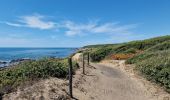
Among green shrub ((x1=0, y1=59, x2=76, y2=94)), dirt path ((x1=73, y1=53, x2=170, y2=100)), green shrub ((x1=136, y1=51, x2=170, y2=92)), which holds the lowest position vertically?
dirt path ((x1=73, y1=53, x2=170, y2=100))

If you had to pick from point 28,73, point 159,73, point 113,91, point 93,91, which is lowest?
point 113,91

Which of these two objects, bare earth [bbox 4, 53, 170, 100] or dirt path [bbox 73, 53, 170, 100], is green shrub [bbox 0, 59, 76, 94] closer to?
bare earth [bbox 4, 53, 170, 100]

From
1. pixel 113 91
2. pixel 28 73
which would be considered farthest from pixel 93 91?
pixel 28 73

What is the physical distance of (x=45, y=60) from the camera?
22594 mm

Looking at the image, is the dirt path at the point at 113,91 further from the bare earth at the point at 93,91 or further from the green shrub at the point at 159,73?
the green shrub at the point at 159,73

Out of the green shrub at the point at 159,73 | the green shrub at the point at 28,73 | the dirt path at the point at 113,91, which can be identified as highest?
the green shrub at the point at 28,73

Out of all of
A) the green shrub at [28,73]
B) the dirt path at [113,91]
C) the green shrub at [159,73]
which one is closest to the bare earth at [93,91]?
the dirt path at [113,91]

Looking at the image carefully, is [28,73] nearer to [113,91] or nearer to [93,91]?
[93,91]

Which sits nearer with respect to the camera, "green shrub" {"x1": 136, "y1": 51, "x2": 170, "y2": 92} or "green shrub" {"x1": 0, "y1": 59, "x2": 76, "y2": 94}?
"green shrub" {"x1": 0, "y1": 59, "x2": 76, "y2": 94}

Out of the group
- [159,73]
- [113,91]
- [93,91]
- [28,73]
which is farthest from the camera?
[159,73]

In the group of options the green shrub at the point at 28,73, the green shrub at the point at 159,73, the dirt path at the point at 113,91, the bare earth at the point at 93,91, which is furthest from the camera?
Answer: the green shrub at the point at 159,73

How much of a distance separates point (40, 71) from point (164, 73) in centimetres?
1056

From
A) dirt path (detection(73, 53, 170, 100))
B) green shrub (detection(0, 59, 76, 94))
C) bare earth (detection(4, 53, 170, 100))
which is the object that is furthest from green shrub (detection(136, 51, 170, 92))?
green shrub (detection(0, 59, 76, 94))

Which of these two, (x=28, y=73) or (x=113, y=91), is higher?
(x=28, y=73)
